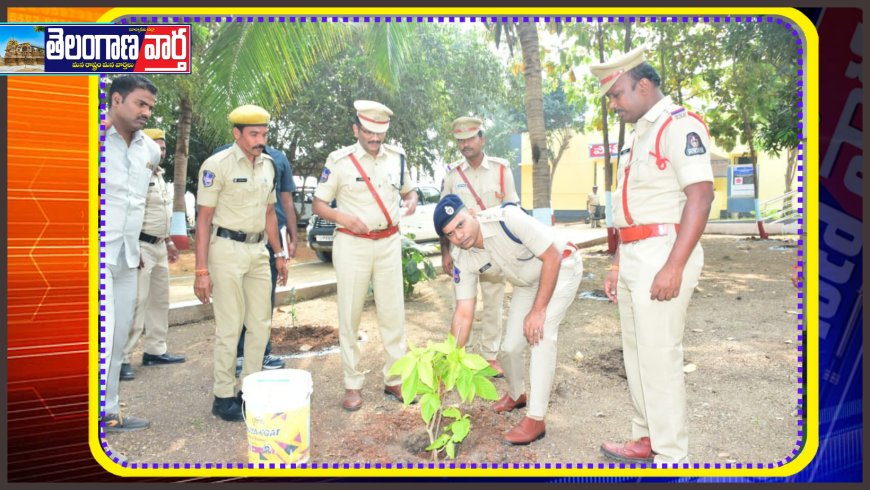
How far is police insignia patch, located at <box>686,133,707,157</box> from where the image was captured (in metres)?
2.65

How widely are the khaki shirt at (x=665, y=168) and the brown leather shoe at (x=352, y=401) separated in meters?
Result: 2.02

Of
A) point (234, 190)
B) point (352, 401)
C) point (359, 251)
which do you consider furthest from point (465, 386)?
point (234, 190)

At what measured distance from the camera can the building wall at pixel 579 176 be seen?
23.4m

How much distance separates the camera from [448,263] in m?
4.70

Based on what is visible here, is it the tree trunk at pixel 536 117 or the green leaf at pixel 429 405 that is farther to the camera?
the tree trunk at pixel 536 117

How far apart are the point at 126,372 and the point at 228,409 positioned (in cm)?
131

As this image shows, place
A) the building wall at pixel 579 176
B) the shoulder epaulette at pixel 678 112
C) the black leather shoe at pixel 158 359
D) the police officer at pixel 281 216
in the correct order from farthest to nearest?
1. the building wall at pixel 579 176
2. the black leather shoe at pixel 158 359
3. the police officer at pixel 281 216
4. the shoulder epaulette at pixel 678 112

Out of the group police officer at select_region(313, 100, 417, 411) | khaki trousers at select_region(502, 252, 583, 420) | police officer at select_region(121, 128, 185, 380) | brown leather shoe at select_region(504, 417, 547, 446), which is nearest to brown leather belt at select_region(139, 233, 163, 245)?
police officer at select_region(121, 128, 185, 380)

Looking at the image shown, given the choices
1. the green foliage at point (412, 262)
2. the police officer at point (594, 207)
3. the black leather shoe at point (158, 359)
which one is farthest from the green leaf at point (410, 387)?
the police officer at point (594, 207)

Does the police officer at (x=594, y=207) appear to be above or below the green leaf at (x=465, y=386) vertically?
above

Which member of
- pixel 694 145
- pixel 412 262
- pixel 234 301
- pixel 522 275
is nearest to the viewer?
pixel 694 145

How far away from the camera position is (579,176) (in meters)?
27.8

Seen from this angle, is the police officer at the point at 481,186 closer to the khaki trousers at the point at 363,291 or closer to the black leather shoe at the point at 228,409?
the khaki trousers at the point at 363,291

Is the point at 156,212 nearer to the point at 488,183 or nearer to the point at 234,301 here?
the point at 234,301
